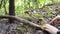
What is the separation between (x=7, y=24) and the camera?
4676mm

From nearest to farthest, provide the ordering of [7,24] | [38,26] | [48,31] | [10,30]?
[48,31], [38,26], [10,30], [7,24]

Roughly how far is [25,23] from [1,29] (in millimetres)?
771

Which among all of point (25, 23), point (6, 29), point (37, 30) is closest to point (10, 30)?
point (6, 29)

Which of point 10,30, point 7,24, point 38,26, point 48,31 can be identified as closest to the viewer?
point 48,31

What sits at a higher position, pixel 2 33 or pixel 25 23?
pixel 25 23

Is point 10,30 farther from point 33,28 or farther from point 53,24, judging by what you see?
point 53,24

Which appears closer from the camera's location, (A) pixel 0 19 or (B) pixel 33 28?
(B) pixel 33 28

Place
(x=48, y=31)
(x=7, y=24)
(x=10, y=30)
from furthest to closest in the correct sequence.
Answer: (x=7, y=24) → (x=10, y=30) → (x=48, y=31)

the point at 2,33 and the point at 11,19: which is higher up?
the point at 11,19

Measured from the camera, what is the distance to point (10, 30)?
14.4 feet

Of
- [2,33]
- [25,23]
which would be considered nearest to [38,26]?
[25,23]

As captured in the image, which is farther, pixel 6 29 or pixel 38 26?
pixel 6 29

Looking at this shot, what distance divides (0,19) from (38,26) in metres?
1.41

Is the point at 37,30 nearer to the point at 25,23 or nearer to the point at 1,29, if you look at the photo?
the point at 25,23
